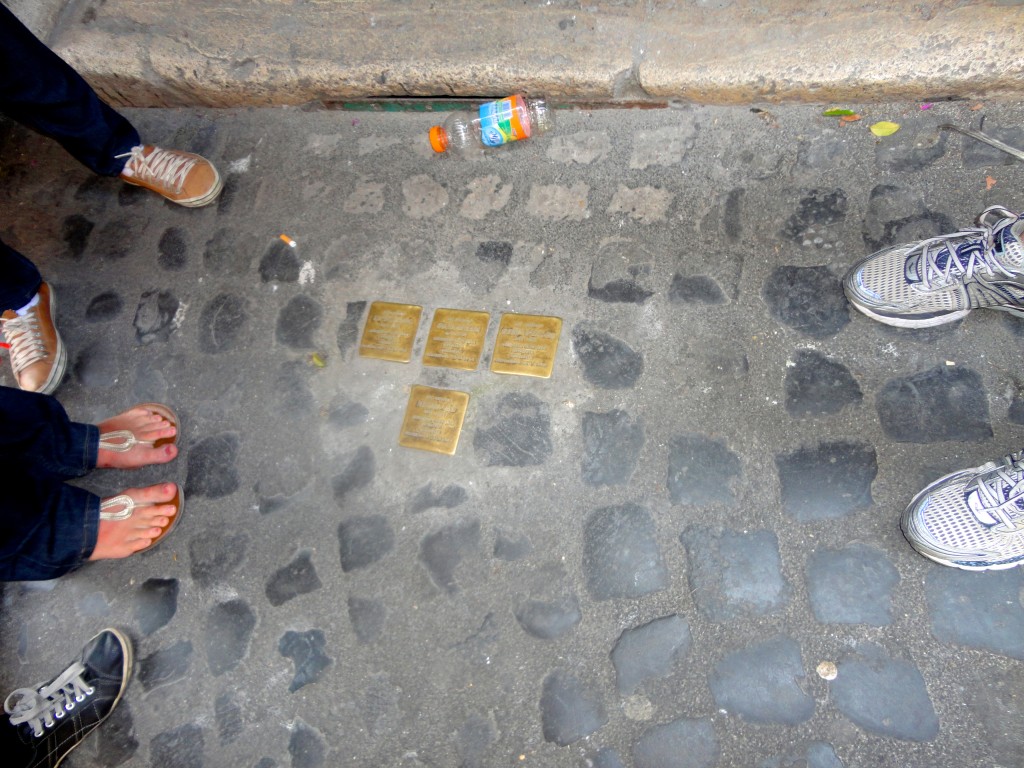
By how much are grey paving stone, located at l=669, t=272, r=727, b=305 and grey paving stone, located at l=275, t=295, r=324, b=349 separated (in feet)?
4.26

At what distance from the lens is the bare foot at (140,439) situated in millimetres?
2250

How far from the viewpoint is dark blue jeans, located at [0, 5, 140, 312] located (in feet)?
7.07

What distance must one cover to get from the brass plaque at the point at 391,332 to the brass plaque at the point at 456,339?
0.07m

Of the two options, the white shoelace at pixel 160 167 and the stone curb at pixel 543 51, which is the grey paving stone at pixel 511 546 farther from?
the white shoelace at pixel 160 167

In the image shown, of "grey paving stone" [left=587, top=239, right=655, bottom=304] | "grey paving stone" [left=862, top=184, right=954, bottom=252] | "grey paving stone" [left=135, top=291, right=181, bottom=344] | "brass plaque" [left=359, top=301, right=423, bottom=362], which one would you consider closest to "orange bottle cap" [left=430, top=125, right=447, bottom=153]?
"brass plaque" [left=359, top=301, right=423, bottom=362]

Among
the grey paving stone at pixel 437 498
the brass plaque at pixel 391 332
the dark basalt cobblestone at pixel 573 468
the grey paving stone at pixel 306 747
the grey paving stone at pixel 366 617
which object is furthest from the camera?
the brass plaque at pixel 391 332

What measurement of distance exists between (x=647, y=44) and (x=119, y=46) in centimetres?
226

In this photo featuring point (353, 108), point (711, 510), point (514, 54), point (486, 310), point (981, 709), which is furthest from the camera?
point (353, 108)

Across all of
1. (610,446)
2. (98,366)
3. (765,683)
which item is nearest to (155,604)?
(98,366)

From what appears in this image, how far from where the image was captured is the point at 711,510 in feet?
6.31

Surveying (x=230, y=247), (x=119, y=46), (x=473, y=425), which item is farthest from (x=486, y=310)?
(x=119, y=46)

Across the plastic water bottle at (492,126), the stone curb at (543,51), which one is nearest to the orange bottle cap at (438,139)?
the plastic water bottle at (492,126)

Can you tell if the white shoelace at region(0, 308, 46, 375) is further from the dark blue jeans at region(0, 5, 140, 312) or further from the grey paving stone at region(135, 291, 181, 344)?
the grey paving stone at region(135, 291, 181, 344)

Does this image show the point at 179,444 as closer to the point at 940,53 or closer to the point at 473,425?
the point at 473,425
